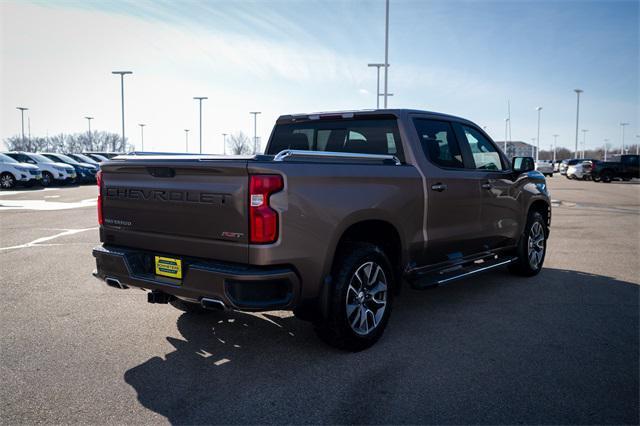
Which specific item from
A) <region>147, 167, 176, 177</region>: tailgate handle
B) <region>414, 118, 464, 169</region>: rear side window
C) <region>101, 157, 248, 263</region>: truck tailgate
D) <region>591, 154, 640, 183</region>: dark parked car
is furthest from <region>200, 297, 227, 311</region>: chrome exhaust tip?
<region>591, 154, 640, 183</region>: dark parked car

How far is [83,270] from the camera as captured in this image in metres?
6.86

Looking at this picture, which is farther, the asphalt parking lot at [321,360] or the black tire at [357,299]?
the black tire at [357,299]

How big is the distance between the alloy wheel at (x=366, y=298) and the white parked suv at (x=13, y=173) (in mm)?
23372

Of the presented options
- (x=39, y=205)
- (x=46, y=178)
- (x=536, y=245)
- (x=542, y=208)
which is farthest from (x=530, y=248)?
(x=46, y=178)

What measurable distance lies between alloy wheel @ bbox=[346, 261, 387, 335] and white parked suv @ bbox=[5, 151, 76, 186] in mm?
25048

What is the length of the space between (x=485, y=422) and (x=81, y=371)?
2728 mm

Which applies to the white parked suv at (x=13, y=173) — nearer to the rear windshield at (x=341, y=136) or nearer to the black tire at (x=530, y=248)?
the rear windshield at (x=341, y=136)

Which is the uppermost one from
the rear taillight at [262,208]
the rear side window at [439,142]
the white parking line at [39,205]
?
the rear side window at [439,142]

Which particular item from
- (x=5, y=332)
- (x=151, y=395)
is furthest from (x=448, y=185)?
(x=5, y=332)

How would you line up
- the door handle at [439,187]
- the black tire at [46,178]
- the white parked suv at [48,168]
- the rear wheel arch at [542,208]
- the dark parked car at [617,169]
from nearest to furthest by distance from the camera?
the door handle at [439,187], the rear wheel arch at [542,208], the white parked suv at [48,168], the black tire at [46,178], the dark parked car at [617,169]

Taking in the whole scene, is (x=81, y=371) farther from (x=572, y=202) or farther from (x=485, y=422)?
(x=572, y=202)

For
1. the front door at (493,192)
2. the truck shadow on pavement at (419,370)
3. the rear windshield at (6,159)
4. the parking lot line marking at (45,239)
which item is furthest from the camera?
the rear windshield at (6,159)

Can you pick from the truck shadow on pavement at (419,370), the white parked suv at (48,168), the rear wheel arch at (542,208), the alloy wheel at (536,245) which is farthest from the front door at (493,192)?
the white parked suv at (48,168)

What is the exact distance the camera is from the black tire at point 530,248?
665 cm
